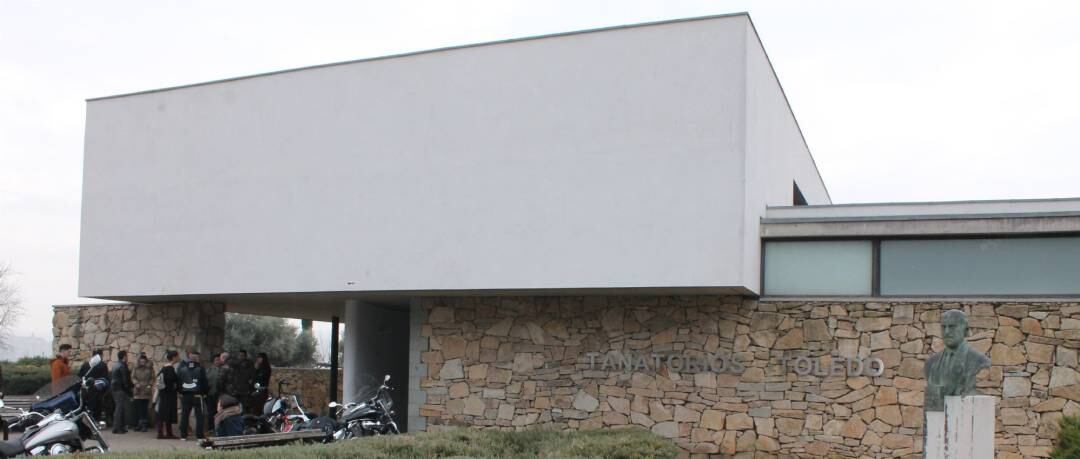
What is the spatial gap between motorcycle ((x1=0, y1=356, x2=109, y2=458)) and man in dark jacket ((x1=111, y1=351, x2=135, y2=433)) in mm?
5517

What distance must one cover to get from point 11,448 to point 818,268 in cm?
1090

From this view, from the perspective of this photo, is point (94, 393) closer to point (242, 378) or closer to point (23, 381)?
point (242, 378)

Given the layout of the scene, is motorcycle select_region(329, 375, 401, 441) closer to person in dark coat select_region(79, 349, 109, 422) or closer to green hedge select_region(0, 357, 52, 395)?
person in dark coat select_region(79, 349, 109, 422)

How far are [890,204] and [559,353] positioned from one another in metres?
5.57

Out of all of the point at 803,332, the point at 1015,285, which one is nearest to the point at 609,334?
the point at 803,332

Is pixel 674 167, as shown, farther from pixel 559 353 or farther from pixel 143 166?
pixel 143 166

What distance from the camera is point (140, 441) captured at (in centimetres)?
1858

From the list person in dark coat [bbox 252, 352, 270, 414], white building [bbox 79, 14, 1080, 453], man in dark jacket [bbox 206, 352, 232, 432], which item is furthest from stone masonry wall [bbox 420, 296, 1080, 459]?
person in dark coat [bbox 252, 352, 270, 414]

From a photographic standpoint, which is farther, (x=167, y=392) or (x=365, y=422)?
(x=167, y=392)

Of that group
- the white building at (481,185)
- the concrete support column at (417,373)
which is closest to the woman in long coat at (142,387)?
the white building at (481,185)

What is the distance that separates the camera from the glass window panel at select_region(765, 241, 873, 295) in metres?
15.7

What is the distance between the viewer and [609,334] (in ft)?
55.4

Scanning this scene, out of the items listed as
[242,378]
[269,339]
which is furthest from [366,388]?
[269,339]

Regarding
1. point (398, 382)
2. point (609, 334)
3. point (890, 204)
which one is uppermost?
point (890, 204)
